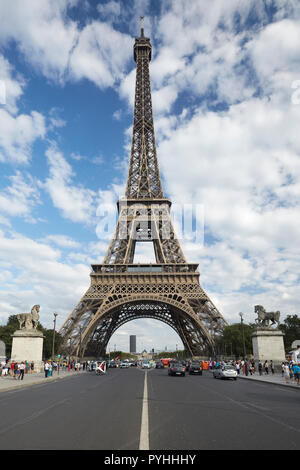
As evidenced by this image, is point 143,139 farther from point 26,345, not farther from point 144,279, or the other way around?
point 26,345

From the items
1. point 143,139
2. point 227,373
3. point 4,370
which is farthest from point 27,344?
point 143,139

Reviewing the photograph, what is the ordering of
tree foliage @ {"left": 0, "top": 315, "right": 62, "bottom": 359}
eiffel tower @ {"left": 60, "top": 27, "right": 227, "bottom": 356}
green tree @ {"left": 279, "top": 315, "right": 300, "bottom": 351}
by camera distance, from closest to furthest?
eiffel tower @ {"left": 60, "top": 27, "right": 227, "bottom": 356}
tree foliage @ {"left": 0, "top": 315, "right": 62, "bottom": 359}
green tree @ {"left": 279, "top": 315, "right": 300, "bottom": 351}

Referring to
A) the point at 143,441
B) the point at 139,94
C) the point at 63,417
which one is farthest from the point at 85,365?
the point at 139,94

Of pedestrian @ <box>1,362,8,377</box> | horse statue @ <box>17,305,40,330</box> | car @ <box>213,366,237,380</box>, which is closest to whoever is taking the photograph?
car @ <box>213,366,237,380</box>

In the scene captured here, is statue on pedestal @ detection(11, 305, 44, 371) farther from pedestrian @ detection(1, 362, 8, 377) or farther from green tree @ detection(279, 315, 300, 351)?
green tree @ detection(279, 315, 300, 351)

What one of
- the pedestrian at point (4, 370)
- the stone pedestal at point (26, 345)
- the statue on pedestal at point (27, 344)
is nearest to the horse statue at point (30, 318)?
the statue on pedestal at point (27, 344)

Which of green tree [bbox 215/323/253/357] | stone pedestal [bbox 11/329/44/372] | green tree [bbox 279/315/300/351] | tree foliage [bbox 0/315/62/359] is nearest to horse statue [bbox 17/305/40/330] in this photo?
stone pedestal [bbox 11/329/44/372]
